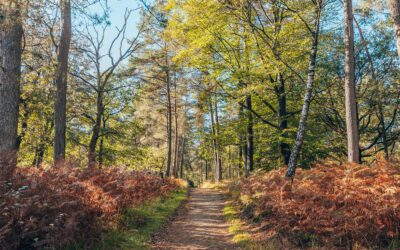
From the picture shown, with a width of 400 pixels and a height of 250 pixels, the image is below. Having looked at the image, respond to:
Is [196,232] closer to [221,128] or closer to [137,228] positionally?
[137,228]

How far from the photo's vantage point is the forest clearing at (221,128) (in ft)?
18.0

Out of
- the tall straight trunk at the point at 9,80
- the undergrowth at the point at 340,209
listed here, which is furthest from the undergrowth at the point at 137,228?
the tall straight trunk at the point at 9,80

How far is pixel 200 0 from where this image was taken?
13.7m

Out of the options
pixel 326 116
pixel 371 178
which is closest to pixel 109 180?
pixel 371 178

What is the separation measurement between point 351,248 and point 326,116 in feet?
41.3

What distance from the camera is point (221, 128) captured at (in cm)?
1917

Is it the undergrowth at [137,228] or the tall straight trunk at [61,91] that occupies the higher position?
the tall straight trunk at [61,91]

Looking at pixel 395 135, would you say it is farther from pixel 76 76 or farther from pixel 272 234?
pixel 76 76

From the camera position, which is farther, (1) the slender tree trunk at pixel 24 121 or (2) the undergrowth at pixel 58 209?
(1) the slender tree trunk at pixel 24 121

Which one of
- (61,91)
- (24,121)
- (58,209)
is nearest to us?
(58,209)

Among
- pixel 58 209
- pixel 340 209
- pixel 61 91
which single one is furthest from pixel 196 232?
pixel 61 91

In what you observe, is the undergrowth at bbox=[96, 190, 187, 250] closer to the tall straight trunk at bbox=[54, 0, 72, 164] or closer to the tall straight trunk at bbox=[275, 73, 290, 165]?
the tall straight trunk at bbox=[54, 0, 72, 164]

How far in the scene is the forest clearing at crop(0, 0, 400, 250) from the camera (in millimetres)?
5480

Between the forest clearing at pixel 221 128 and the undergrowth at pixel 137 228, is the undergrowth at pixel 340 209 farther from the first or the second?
the undergrowth at pixel 137 228
